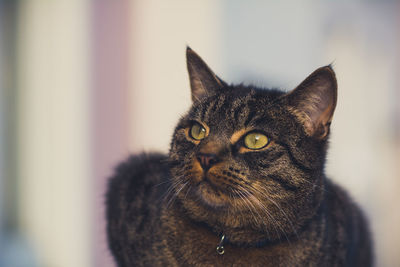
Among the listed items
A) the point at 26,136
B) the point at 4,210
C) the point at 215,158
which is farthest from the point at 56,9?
the point at 215,158

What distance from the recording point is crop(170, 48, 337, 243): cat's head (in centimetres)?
84

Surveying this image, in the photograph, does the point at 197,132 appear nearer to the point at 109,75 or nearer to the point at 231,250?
the point at 231,250

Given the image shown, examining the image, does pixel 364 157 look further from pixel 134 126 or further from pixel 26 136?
pixel 26 136

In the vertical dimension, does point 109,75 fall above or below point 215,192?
above

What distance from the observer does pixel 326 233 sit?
3.29ft

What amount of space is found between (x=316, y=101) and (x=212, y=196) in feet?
1.13

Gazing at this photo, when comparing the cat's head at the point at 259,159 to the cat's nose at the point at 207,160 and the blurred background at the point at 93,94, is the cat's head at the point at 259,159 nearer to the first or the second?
the cat's nose at the point at 207,160

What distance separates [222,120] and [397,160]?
1754 millimetres

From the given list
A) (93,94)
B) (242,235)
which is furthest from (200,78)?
(93,94)

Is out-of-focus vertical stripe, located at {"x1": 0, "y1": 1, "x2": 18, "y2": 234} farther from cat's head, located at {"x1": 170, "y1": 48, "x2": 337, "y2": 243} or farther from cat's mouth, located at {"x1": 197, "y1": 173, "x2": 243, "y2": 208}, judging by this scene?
cat's mouth, located at {"x1": 197, "y1": 173, "x2": 243, "y2": 208}

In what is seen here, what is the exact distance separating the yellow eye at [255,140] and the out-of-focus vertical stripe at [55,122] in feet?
4.25

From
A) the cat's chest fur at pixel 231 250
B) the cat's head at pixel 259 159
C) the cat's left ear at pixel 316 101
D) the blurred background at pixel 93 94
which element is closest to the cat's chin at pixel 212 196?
the cat's head at pixel 259 159

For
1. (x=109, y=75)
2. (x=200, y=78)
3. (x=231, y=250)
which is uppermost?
(x=109, y=75)

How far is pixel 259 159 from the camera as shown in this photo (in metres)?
A: 0.87
